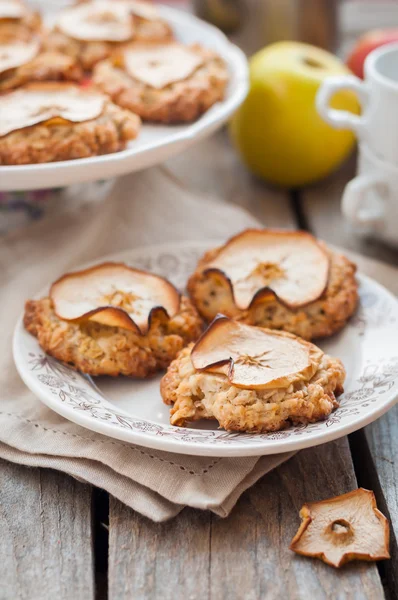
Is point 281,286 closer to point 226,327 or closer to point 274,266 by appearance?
point 274,266

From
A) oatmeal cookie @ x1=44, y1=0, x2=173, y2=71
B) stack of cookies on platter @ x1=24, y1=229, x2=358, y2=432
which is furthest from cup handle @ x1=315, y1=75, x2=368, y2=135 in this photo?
oatmeal cookie @ x1=44, y1=0, x2=173, y2=71

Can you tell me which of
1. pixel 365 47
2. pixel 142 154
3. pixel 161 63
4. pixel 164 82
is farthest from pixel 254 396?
pixel 365 47

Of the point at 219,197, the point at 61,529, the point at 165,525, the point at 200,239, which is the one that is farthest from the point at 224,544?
the point at 219,197

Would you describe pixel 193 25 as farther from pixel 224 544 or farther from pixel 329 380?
pixel 224 544

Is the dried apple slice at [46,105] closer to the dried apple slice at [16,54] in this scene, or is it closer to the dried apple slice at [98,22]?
the dried apple slice at [16,54]

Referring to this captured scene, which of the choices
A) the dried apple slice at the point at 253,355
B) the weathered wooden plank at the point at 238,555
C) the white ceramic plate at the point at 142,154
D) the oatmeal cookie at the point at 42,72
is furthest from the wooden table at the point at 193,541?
the oatmeal cookie at the point at 42,72

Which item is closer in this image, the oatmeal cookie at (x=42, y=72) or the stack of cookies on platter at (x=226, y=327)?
the stack of cookies on platter at (x=226, y=327)
